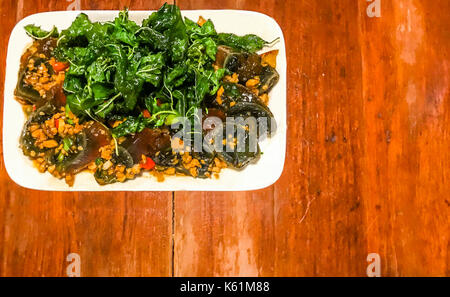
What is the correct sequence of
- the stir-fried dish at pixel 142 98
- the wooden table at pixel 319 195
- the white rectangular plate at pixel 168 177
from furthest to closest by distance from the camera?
the wooden table at pixel 319 195
the white rectangular plate at pixel 168 177
the stir-fried dish at pixel 142 98

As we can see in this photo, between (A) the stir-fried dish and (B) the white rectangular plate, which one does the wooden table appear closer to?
(B) the white rectangular plate

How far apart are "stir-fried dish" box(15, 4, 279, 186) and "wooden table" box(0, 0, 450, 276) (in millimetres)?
259

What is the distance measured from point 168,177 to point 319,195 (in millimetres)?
921

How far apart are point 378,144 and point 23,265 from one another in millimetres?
2272

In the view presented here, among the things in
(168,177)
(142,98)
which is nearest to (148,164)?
(168,177)

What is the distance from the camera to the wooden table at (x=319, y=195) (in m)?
2.45

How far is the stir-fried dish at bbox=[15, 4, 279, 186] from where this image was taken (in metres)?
2.20

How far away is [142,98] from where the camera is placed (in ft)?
7.42

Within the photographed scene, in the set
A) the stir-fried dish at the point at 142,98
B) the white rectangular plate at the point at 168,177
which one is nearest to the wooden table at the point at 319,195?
the white rectangular plate at the point at 168,177

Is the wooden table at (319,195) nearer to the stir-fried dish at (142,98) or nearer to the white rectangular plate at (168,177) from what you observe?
the white rectangular plate at (168,177)

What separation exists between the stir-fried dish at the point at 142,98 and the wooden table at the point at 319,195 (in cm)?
26

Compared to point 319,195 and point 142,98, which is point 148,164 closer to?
point 142,98

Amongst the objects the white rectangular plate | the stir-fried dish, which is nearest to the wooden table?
the white rectangular plate
